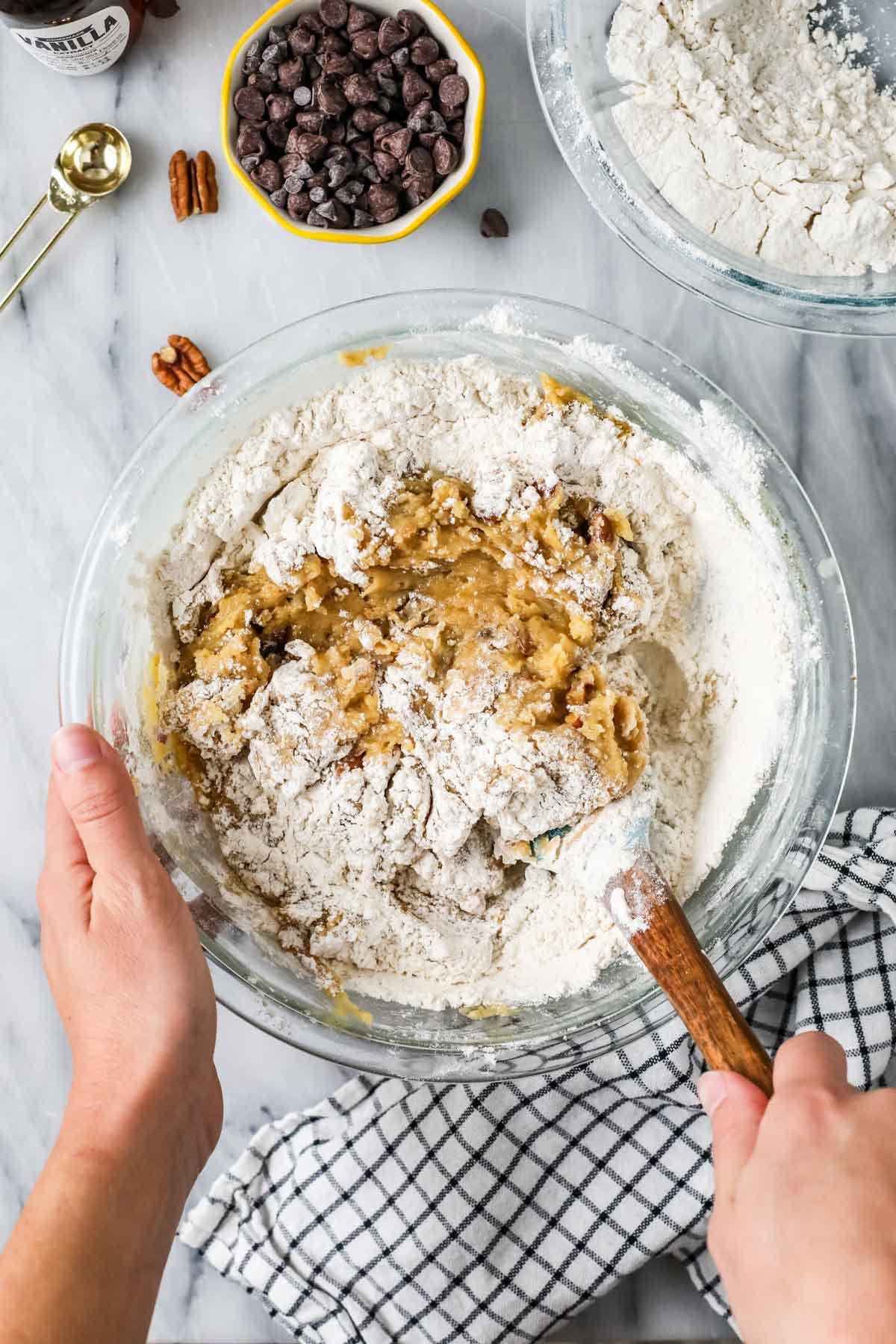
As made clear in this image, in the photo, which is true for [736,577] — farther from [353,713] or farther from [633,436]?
[353,713]

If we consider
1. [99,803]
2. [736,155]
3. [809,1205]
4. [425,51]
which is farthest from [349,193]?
[809,1205]

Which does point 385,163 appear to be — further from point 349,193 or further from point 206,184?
point 206,184

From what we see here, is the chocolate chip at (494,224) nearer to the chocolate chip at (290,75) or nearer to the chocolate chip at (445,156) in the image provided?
the chocolate chip at (445,156)

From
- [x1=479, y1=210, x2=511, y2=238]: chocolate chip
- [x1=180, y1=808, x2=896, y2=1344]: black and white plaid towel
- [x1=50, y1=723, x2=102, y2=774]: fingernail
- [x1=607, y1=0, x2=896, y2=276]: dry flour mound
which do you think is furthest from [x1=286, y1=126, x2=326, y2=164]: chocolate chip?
[x1=180, y1=808, x2=896, y2=1344]: black and white plaid towel

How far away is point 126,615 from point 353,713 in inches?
13.5

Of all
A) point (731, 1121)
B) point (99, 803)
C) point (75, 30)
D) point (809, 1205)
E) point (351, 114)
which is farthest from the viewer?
point (351, 114)

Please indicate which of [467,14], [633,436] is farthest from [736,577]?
[467,14]

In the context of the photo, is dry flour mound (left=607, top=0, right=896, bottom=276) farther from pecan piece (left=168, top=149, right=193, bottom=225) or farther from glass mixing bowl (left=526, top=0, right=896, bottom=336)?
pecan piece (left=168, top=149, right=193, bottom=225)

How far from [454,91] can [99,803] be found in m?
1.12

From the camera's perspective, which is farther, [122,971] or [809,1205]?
[122,971]

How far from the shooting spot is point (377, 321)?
60.7 inches

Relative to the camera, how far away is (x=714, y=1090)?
122cm

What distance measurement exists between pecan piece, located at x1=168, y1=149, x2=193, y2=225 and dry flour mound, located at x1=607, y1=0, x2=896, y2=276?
653 mm

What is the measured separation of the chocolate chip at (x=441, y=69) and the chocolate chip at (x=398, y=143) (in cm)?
9
